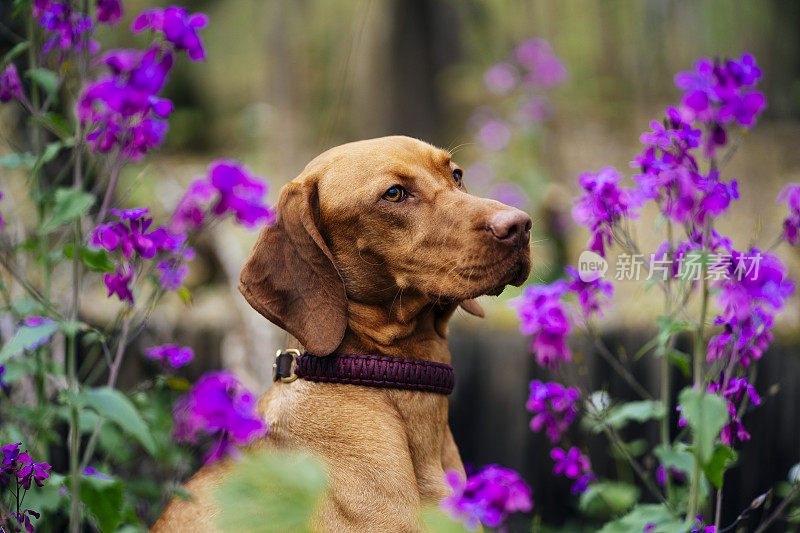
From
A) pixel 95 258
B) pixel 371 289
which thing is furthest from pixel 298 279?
pixel 95 258

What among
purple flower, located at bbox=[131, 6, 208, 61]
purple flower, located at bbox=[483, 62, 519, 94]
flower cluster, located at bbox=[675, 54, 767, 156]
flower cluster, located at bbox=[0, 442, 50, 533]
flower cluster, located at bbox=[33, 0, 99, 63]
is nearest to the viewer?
flower cluster, located at bbox=[675, 54, 767, 156]

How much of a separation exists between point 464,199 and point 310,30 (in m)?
6.60

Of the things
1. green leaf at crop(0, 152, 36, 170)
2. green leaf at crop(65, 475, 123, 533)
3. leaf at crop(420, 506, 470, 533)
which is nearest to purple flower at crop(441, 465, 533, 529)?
leaf at crop(420, 506, 470, 533)

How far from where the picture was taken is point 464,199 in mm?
2502

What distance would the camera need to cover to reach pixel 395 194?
252 cm

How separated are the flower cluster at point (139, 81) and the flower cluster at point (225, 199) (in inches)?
9.9

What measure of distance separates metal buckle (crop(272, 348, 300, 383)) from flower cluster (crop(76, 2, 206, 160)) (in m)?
0.83

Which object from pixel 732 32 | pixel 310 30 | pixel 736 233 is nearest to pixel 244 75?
pixel 310 30

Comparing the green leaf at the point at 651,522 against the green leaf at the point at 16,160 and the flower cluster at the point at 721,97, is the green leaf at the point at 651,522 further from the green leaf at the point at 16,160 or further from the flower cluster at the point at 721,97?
the green leaf at the point at 16,160

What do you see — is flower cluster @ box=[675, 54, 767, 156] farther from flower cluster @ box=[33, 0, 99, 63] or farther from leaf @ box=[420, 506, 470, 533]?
flower cluster @ box=[33, 0, 99, 63]

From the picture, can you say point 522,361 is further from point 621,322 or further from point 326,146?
point 326,146

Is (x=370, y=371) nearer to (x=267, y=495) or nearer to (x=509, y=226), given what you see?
(x=509, y=226)

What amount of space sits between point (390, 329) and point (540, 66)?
18.4ft

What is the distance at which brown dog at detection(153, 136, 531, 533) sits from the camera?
90.0 inches
